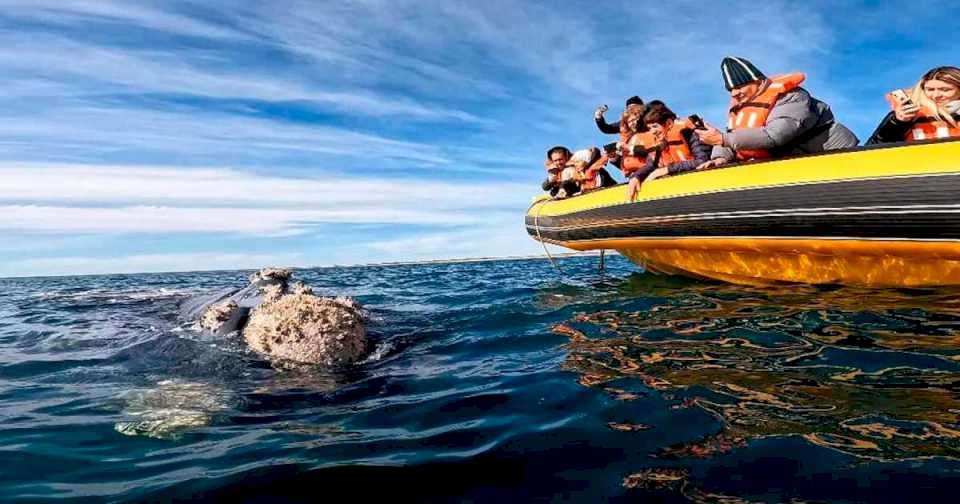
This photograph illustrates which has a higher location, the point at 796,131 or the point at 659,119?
the point at 659,119

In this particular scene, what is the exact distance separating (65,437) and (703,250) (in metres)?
6.80

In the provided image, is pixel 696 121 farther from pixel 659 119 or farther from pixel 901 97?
pixel 901 97

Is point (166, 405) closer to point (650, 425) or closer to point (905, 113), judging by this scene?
point (650, 425)

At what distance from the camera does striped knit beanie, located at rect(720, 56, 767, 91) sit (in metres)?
7.02

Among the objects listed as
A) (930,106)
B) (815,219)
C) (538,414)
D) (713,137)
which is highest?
(713,137)

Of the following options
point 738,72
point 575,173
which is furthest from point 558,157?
point 738,72

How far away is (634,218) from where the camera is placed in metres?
8.28

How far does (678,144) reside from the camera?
879 centimetres

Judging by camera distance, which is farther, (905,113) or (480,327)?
(480,327)

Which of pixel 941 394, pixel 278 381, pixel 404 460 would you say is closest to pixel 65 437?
pixel 278 381

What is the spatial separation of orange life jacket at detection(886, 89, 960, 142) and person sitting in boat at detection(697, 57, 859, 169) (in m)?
0.60

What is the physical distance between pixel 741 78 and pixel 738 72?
0.09 meters

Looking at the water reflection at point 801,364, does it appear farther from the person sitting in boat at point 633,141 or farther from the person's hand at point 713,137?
the person sitting in boat at point 633,141

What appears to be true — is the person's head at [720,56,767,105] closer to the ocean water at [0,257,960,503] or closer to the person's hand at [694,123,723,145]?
the person's hand at [694,123,723,145]
